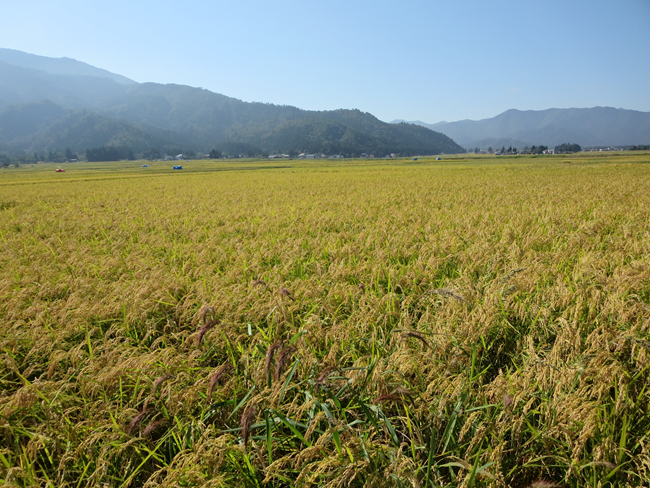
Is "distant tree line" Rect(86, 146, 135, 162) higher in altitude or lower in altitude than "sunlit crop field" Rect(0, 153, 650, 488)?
higher

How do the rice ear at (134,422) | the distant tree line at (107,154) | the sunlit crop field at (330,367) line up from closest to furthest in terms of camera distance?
the sunlit crop field at (330,367)
the rice ear at (134,422)
the distant tree line at (107,154)

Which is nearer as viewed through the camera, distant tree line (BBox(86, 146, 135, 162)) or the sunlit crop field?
the sunlit crop field

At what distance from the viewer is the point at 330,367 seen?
2.25 m

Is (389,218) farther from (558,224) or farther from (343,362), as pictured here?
(343,362)

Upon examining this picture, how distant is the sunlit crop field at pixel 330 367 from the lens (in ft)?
5.99

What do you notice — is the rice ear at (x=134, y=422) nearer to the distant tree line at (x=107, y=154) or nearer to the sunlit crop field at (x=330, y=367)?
the sunlit crop field at (x=330, y=367)

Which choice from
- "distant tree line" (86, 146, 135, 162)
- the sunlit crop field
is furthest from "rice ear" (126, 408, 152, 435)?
"distant tree line" (86, 146, 135, 162)

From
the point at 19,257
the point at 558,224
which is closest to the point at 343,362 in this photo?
the point at 19,257

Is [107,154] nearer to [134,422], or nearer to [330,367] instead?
[134,422]

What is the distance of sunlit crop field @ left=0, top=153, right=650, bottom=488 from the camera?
71.9 inches

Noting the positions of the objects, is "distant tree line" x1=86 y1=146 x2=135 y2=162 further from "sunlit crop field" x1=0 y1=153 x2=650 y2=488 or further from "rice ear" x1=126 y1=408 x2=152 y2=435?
"rice ear" x1=126 y1=408 x2=152 y2=435

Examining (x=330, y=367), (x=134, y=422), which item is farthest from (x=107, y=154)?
(x=330, y=367)

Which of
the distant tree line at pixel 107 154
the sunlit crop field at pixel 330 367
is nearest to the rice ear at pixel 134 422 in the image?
the sunlit crop field at pixel 330 367

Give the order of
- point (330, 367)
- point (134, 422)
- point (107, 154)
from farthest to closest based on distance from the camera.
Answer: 1. point (107, 154)
2. point (330, 367)
3. point (134, 422)
